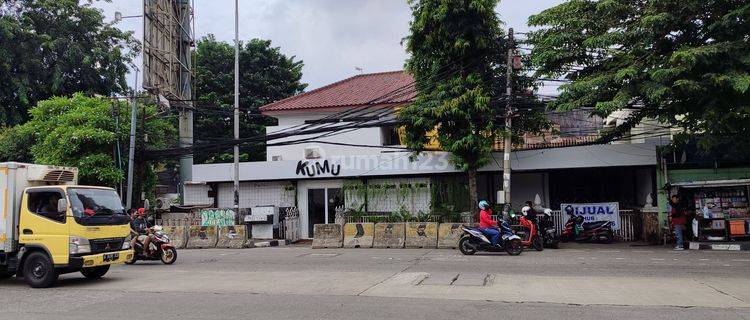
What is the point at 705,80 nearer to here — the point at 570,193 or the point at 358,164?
the point at 570,193

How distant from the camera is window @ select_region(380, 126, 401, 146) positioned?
81.2 ft

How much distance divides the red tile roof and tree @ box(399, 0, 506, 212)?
15.5ft

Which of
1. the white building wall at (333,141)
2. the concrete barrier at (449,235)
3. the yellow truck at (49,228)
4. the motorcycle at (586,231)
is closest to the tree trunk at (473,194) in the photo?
the concrete barrier at (449,235)

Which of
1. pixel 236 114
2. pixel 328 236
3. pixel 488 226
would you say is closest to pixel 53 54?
pixel 236 114

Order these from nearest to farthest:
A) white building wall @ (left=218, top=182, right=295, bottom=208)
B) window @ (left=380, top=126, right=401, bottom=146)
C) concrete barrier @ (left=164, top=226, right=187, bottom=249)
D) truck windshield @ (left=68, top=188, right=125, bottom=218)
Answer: truck windshield @ (left=68, top=188, right=125, bottom=218) → concrete barrier @ (left=164, top=226, right=187, bottom=249) → white building wall @ (left=218, top=182, right=295, bottom=208) → window @ (left=380, top=126, right=401, bottom=146)

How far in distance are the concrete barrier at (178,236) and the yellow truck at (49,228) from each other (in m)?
9.03

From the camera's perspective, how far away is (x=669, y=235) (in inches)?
701

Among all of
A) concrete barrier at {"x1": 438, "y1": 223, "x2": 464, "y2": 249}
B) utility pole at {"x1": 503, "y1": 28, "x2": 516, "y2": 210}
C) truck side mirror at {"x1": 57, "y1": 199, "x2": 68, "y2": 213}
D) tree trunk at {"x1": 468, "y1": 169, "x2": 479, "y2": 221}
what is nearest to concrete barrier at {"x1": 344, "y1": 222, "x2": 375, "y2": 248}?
Result: concrete barrier at {"x1": 438, "y1": 223, "x2": 464, "y2": 249}

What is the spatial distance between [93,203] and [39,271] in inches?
63.1

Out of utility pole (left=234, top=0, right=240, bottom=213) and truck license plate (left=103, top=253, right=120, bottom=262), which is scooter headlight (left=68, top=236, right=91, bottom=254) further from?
utility pole (left=234, top=0, right=240, bottom=213)

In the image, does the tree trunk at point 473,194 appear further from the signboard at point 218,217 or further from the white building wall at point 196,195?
the white building wall at point 196,195

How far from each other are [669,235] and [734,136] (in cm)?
417

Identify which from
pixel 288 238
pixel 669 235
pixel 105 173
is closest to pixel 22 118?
pixel 105 173

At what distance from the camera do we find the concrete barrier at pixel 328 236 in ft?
63.0
